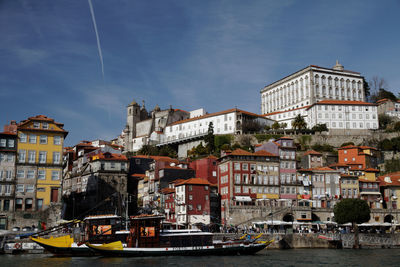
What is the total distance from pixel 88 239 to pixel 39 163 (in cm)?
1653

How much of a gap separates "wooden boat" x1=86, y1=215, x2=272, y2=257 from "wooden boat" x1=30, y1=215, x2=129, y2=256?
173 centimetres

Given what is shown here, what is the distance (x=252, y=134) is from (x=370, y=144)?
95.3 ft

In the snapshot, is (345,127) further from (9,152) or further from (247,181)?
(9,152)

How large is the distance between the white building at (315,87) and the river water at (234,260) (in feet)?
308

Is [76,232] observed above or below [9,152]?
below

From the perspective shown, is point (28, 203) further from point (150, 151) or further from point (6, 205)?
A: point (150, 151)

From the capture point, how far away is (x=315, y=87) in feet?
469

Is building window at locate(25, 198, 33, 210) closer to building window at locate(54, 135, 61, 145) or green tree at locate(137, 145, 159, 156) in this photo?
building window at locate(54, 135, 61, 145)

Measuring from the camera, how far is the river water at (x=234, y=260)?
4388 cm

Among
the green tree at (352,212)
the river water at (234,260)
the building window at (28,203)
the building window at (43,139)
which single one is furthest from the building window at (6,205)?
the green tree at (352,212)

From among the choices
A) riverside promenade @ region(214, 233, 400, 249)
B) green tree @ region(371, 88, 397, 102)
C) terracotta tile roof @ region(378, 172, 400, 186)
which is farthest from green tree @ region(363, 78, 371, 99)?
riverside promenade @ region(214, 233, 400, 249)

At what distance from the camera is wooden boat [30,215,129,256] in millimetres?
51125

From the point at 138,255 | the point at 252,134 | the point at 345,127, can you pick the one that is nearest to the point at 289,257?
the point at 138,255

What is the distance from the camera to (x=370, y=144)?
11244 cm
